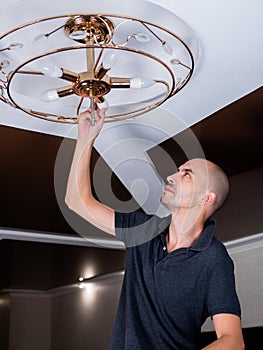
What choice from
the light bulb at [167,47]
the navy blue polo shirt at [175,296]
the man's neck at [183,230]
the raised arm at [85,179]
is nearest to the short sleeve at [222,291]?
the navy blue polo shirt at [175,296]

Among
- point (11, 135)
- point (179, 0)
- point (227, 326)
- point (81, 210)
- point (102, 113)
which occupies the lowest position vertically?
point (227, 326)

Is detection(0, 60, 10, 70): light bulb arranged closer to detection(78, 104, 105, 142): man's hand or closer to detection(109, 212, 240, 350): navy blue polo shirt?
detection(78, 104, 105, 142): man's hand

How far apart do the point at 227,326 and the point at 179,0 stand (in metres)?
1.08

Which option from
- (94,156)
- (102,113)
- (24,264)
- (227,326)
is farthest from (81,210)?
(24,264)

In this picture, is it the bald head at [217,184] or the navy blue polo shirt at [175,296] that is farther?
the bald head at [217,184]

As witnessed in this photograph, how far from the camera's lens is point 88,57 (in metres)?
1.85

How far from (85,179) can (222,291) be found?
0.66 meters

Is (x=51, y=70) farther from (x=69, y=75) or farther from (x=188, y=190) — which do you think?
(x=188, y=190)

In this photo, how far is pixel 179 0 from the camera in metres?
1.83

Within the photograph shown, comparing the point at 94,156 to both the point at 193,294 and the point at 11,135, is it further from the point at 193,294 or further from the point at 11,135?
the point at 193,294

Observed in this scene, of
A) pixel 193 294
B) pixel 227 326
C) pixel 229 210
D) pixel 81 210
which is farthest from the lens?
pixel 229 210

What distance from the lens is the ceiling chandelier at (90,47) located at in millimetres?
1692

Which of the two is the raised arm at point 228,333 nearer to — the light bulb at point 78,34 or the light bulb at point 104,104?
the light bulb at point 104,104

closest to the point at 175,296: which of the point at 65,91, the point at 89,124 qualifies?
the point at 89,124
